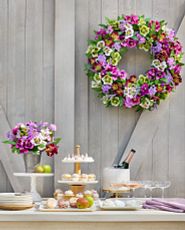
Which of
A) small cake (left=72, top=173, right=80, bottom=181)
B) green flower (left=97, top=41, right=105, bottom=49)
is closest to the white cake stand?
small cake (left=72, top=173, right=80, bottom=181)

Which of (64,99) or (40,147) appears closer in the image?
(40,147)

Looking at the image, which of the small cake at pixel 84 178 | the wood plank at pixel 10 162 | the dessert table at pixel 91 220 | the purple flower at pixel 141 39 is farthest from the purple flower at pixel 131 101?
the dessert table at pixel 91 220

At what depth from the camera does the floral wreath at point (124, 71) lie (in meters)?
4.20

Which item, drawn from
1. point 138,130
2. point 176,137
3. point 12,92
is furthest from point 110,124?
point 12,92

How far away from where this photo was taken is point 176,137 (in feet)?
14.2

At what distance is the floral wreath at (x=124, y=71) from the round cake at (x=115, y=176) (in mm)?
508

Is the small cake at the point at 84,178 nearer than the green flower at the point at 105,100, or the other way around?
the small cake at the point at 84,178

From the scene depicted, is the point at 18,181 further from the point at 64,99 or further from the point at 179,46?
the point at 179,46

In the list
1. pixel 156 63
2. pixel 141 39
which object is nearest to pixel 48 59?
pixel 141 39

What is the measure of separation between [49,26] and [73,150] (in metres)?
0.98

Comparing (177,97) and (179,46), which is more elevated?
(179,46)

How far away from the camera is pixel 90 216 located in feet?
11.1

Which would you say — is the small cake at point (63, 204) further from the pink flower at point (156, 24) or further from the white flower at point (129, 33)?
the pink flower at point (156, 24)

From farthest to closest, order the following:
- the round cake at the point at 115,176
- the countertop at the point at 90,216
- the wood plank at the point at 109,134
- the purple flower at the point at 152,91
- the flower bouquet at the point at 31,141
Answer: the wood plank at the point at 109,134, the purple flower at the point at 152,91, the round cake at the point at 115,176, the flower bouquet at the point at 31,141, the countertop at the point at 90,216
